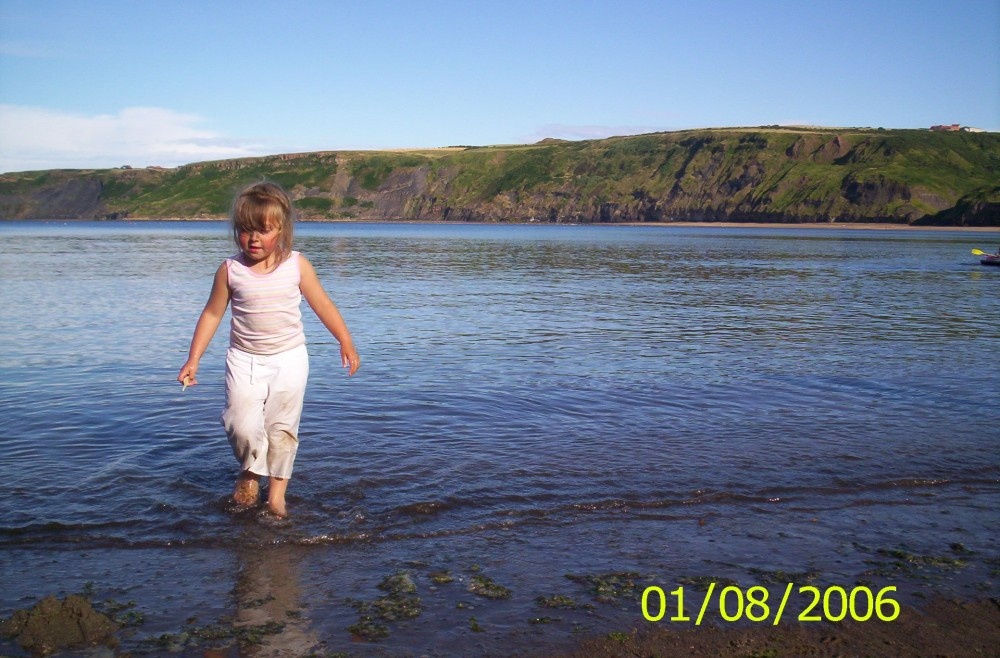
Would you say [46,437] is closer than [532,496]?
No

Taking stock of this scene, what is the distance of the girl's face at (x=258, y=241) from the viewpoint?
610 cm

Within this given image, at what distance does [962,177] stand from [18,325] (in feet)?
564

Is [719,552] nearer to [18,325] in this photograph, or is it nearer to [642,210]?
[18,325]

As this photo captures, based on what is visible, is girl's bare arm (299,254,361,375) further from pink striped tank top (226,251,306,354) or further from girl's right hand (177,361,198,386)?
girl's right hand (177,361,198,386)

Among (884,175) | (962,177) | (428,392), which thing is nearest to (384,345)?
(428,392)

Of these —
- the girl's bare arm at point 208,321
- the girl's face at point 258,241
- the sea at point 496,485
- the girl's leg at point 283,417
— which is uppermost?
the girl's face at point 258,241

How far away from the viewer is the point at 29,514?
21.6ft

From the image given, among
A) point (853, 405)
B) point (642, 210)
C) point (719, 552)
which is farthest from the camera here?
point (642, 210)

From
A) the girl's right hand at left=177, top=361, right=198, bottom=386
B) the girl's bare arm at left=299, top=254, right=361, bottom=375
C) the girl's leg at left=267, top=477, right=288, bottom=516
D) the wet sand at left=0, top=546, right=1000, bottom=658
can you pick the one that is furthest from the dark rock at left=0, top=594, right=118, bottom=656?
the girl's bare arm at left=299, top=254, right=361, bottom=375

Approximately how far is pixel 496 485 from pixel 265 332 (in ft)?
8.09

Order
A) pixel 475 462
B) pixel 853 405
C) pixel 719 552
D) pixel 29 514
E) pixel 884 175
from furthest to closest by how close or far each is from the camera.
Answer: pixel 884 175
pixel 853 405
pixel 475 462
pixel 29 514
pixel 719 552

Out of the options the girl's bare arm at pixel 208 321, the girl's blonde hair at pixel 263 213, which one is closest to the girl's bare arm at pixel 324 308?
the girl's blonde hair at pixel 263 213

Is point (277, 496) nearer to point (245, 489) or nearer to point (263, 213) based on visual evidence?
point (245, 489)

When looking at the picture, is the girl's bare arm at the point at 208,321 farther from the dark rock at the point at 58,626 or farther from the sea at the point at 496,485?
the dark rock at the point at 58,626
